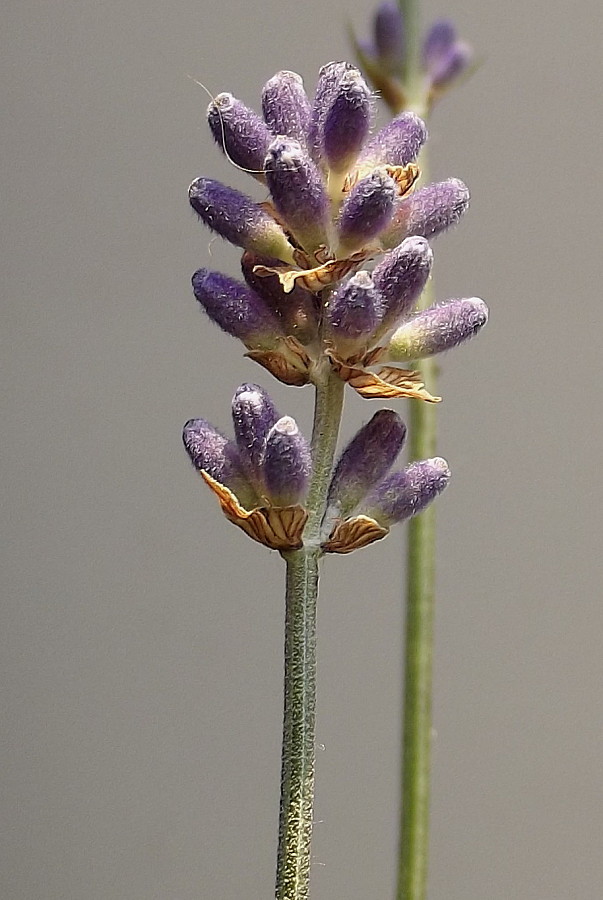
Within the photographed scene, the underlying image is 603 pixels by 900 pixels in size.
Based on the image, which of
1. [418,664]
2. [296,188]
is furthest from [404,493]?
[418,664]

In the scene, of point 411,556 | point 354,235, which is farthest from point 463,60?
point 354,235

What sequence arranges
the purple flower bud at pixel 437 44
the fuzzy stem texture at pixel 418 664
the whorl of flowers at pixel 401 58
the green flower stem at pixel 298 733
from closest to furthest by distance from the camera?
1. the green flower stem at pixel 298 733
2. the fuzzy stem texture at pixel 418 664
3. the whorl of flowers at pixel 401 58
4. the purple flower bud at pixel 437 44

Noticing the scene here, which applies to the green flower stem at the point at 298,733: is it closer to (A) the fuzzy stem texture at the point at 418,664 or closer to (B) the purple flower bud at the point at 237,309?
(B) the purple flower bud at the point at 237,309

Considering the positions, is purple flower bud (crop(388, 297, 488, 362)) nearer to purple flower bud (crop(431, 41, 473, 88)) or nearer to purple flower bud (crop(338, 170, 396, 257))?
purple flower bud (crop(338, 170, 396, 257))

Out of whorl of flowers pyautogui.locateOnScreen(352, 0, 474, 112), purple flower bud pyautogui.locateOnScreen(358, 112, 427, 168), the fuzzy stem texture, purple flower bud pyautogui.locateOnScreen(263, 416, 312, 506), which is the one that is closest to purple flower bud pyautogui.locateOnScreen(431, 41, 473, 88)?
whorl of flowers pyautogui.locateOnScreen(352, 0, 474, 112)

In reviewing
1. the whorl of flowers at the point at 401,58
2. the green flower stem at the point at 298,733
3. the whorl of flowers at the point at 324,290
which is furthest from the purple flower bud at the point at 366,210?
the whorl of flowers at the point at 401,58

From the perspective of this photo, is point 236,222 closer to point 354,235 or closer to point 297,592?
point 354,235
